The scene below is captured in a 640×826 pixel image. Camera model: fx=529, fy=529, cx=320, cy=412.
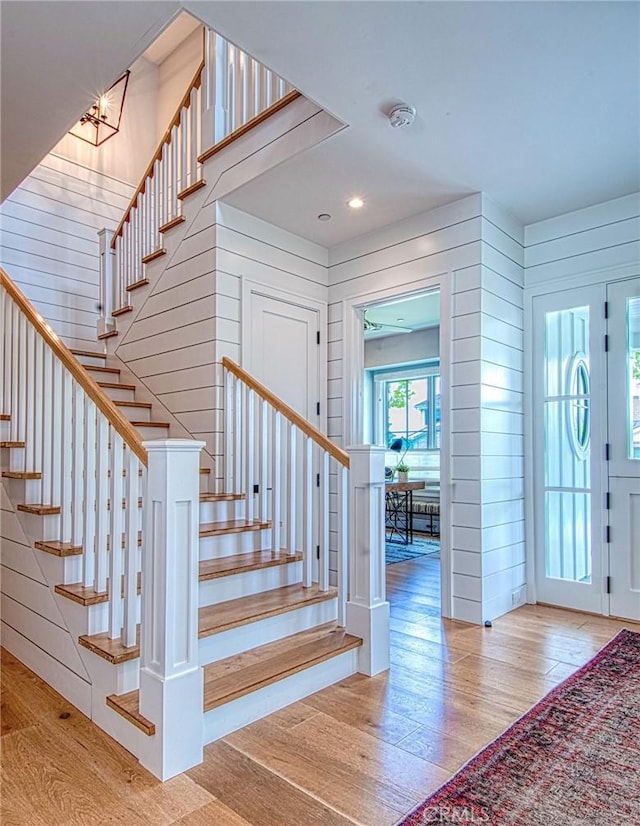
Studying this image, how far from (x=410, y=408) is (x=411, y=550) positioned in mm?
2652

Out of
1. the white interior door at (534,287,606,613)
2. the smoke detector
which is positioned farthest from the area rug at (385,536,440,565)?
the smoke detector

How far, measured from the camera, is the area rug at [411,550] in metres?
5.52

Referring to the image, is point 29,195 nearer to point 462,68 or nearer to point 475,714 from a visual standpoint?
point 462,68

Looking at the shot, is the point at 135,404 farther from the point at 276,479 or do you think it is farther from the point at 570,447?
the point at 570,447

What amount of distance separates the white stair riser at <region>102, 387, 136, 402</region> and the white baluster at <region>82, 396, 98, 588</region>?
1808 millimetres

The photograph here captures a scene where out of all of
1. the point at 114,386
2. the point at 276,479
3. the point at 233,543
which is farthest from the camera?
the point at 114,386

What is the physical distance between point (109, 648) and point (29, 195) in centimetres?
432

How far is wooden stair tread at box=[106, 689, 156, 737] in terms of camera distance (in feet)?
5.98

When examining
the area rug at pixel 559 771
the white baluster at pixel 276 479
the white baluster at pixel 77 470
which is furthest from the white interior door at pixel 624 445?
the white baluster at pixel 77 470

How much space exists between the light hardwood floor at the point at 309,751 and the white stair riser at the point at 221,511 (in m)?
1.16

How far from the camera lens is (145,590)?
6.24 ft

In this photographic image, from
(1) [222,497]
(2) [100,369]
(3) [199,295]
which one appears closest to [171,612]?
(1) [222,497]

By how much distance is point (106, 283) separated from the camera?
184 inches

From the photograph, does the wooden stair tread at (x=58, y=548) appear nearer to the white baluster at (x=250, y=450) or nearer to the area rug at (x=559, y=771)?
the white baluster at (x=250, y=450)
